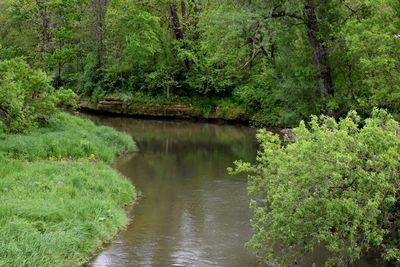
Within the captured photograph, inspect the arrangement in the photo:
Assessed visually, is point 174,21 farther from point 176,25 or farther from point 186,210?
point 186,210

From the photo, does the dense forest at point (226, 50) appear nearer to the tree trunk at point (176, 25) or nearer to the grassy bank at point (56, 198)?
the tree trunk at point (176, 25)

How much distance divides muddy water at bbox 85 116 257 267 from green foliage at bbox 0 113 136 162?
0.86 meters

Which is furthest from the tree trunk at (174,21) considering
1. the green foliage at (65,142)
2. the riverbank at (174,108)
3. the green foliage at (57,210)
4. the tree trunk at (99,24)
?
the green foliage at (57,210)

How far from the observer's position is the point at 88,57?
41.0 m

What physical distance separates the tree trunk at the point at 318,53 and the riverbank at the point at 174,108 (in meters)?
13.2

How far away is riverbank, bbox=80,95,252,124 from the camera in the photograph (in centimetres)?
3353

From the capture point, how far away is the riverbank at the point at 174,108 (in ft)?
110

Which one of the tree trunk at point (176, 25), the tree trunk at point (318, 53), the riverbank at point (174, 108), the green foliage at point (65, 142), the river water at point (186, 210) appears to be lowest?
the river water at point (186, 210)

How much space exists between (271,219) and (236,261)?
187 cm

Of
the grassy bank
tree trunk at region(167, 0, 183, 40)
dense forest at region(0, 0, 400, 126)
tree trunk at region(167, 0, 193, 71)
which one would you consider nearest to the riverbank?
dense forest at region(0, 0, 400, 126)

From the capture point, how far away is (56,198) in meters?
11.9

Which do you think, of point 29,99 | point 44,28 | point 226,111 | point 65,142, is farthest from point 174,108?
point 65,142

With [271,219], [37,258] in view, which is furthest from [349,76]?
[37,258]

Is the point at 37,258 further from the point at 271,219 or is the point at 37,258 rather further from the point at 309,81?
the point at 309,81
